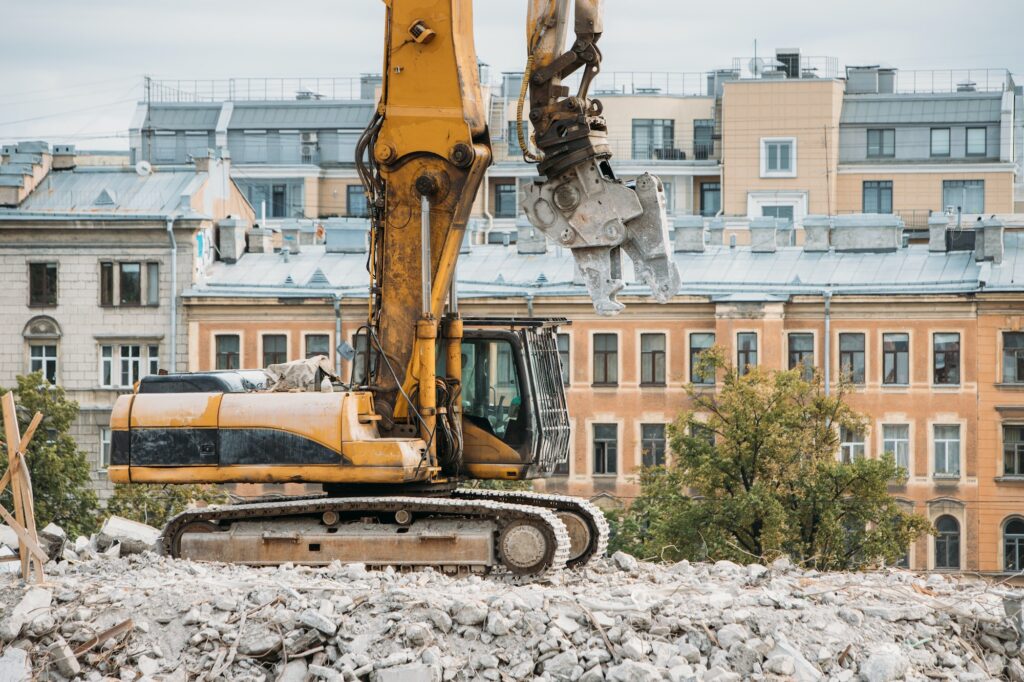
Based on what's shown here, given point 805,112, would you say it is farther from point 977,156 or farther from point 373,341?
point 373,341

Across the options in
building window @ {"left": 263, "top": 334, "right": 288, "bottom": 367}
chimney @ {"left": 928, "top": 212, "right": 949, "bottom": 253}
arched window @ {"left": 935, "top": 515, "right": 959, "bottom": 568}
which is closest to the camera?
arched window @ {"left": 935, "top": 515, "right": 959, "bottom": 568}

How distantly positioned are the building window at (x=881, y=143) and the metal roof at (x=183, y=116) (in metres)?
29.2

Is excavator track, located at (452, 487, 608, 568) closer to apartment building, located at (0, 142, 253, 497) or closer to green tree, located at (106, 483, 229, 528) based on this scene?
green tree, located at (106, 483, 229, 528)

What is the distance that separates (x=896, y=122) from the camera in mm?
86312

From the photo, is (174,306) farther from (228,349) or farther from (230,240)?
(230,240)

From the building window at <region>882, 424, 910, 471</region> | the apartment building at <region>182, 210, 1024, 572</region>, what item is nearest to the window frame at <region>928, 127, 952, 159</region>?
the apartment building at <region>182, 210, 1024, 572</region>

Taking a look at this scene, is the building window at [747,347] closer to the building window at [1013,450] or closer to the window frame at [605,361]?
the window frame at [605,361]

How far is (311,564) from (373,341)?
2.22m

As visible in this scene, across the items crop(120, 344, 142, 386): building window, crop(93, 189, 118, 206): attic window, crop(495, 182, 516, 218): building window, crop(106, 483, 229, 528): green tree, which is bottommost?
crop(106, 483, 229, 528): green tree

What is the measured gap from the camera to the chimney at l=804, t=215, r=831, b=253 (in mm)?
60062

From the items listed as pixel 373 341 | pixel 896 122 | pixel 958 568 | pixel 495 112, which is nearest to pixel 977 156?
pixel 896 122

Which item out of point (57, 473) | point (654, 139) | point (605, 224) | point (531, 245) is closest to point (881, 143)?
point (654, 139)

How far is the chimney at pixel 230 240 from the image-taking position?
200 ft

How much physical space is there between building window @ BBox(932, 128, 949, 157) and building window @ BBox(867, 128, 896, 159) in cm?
173
